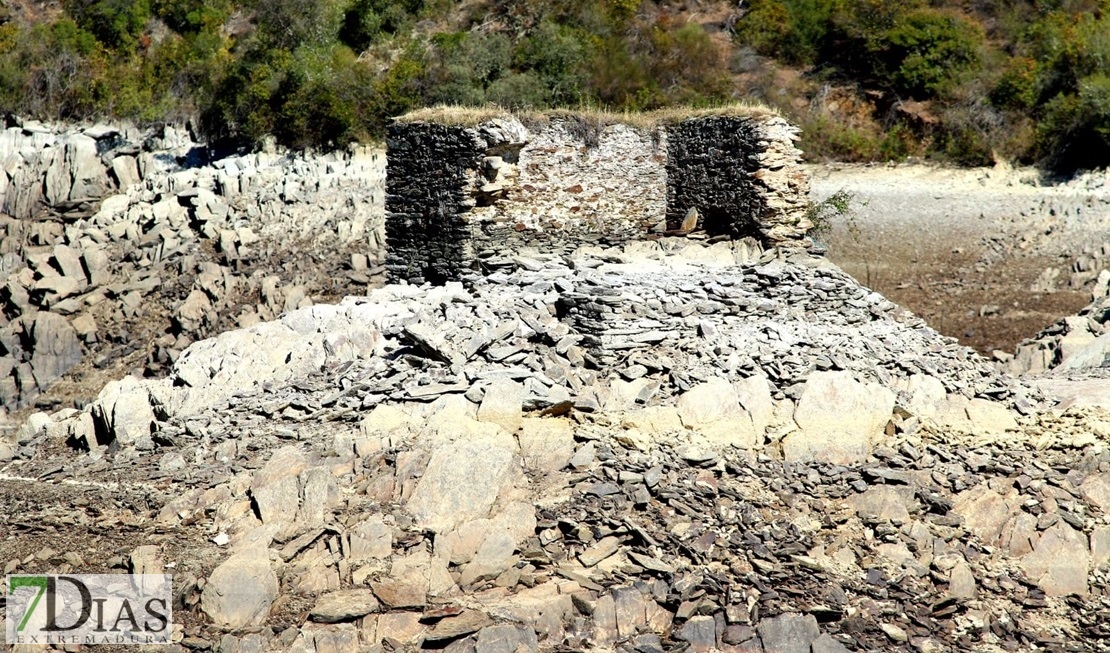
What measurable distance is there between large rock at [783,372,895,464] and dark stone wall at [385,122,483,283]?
4438 millimetres

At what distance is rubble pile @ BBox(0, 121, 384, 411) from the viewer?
1708 cm

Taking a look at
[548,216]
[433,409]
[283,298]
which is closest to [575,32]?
[283,298]

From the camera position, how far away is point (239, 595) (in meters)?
8.24

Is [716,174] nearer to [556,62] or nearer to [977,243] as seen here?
[977,243]

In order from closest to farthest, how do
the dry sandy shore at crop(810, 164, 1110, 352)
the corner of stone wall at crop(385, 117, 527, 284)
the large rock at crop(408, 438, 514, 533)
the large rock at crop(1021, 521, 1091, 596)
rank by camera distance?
the large rock at crop(408, 438, 514, 533)
the large rock at crop(1021, 521, 1091, 596)
the corner of stone wall at crop(385, 117, 527, 284)
the dry sandy shore at crop(810, 164, 1110, 352)

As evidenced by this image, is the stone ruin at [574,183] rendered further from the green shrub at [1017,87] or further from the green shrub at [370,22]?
the green shrub at [370,22]

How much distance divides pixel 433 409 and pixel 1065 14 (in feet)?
83.5

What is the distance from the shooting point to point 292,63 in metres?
25.2

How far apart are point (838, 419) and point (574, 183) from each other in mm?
4840

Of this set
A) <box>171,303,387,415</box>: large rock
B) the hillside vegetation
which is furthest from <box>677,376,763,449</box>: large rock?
the hillside vegetation

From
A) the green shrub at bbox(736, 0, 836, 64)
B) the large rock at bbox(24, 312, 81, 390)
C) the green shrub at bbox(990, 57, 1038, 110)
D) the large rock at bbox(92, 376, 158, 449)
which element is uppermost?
the green shrub at bbox(736, 0, 836, 64)

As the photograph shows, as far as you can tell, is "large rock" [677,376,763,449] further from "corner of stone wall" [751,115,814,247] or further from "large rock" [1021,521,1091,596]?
"corner of stone wall" [751,115,814,247]

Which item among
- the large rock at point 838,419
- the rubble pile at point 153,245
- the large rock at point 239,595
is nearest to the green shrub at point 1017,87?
the rubble pile at point 153,245

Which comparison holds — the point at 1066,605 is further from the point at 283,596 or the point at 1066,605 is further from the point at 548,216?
the point at 548,216
